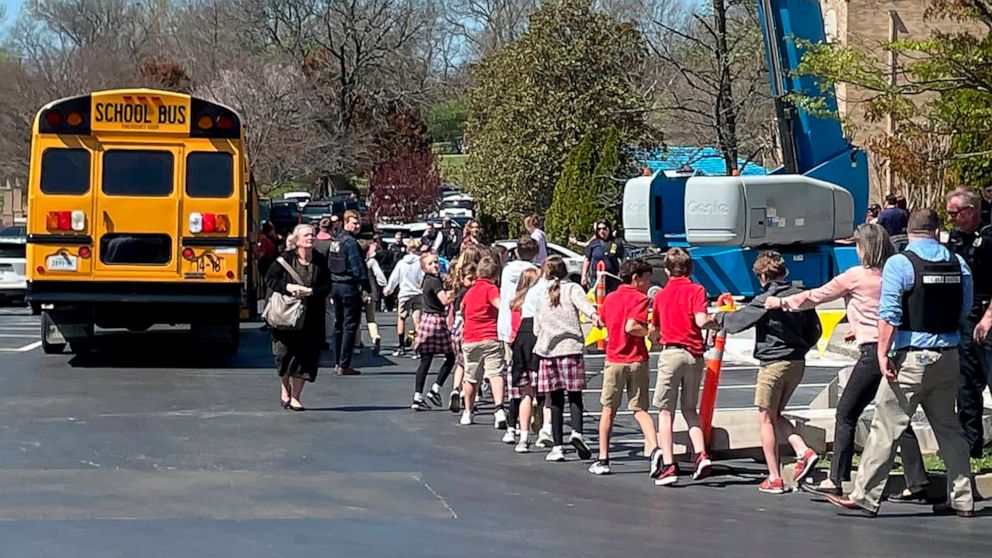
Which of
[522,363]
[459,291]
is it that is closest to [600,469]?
[522,363]

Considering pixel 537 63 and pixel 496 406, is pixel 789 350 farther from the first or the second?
pixel 537 63

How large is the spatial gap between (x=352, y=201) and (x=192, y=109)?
34494mm

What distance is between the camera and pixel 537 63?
137 feet

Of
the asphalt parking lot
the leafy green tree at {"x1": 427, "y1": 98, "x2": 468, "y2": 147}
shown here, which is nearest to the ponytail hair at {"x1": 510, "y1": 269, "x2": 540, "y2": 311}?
the asphalt parking lot

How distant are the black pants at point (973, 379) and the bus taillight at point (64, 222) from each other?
416 inches

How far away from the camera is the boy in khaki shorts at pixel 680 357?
1028cm

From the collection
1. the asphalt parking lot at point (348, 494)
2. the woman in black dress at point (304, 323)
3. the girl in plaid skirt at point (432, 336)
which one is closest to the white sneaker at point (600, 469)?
the asphalt parking lot at point (348, 494)

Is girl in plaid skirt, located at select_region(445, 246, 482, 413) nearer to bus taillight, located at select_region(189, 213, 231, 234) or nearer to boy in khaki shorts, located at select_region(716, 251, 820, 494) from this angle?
boy in khaki shorts, located at select_region(716, 251, 820, 494)

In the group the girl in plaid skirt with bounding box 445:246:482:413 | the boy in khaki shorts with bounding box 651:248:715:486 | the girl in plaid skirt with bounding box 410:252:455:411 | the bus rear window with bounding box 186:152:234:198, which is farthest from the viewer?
the bus rear window with bounding box 186:152:234:198

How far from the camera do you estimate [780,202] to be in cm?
2059

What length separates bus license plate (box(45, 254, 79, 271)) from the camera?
658 inches

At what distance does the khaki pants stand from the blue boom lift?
11369 millimetres

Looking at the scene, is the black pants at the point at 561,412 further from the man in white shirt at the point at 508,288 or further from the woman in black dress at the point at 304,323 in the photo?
the woman in black dress at the point at 304,323

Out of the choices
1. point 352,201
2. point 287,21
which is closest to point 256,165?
point 352,201
